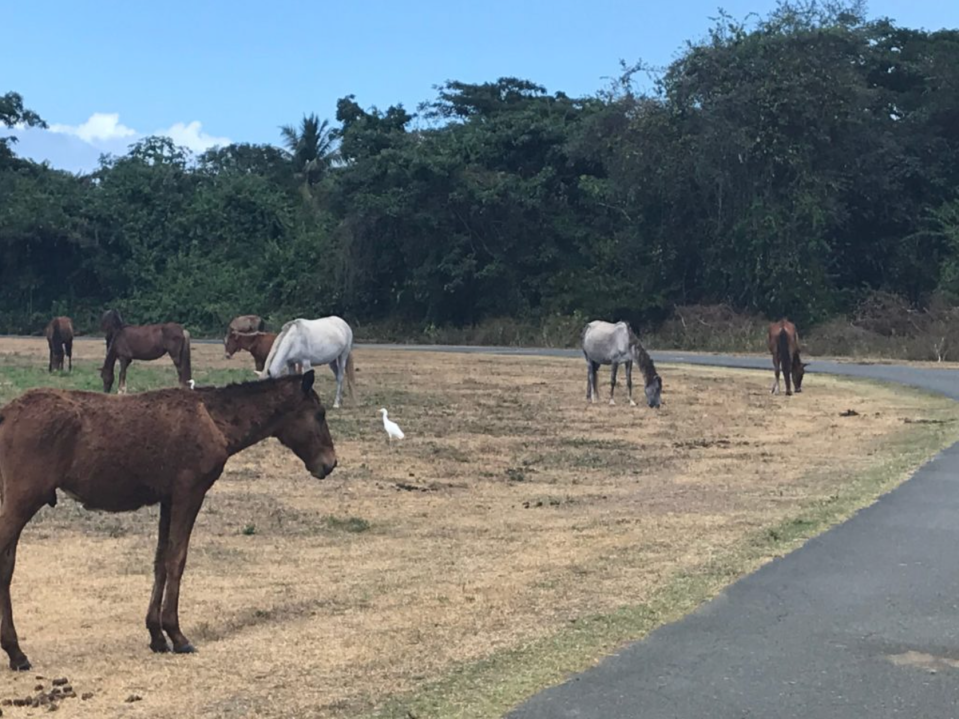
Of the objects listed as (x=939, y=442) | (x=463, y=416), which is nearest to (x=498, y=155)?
(x=463, y=416)

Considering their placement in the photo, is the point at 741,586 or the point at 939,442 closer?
the point at 741,586

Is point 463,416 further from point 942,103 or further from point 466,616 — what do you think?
point 942,103

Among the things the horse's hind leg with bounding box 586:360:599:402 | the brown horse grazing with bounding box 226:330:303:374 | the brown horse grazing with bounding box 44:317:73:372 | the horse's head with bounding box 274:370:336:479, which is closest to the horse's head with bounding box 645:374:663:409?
the horse's hind leg with bounding box 586:360:599:402

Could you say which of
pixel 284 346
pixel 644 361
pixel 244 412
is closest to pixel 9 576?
pixel 244 412

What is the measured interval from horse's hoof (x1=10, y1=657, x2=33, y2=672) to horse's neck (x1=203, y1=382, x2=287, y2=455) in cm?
156

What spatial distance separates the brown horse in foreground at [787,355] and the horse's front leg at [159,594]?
20281 millimetres

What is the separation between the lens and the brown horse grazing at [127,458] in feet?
21.3

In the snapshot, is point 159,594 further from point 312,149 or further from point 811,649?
point 312,149

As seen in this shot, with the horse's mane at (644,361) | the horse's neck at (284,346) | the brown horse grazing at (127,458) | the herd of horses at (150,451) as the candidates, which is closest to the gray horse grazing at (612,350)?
the horse's mane at (644,361)

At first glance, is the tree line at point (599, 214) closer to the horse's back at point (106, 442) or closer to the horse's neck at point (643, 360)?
the horse's neck at point (643, 360)

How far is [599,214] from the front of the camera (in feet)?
171

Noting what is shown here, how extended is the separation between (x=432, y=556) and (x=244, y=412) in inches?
106

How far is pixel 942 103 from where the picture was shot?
1890 inches

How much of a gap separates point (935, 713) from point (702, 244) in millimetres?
43920
